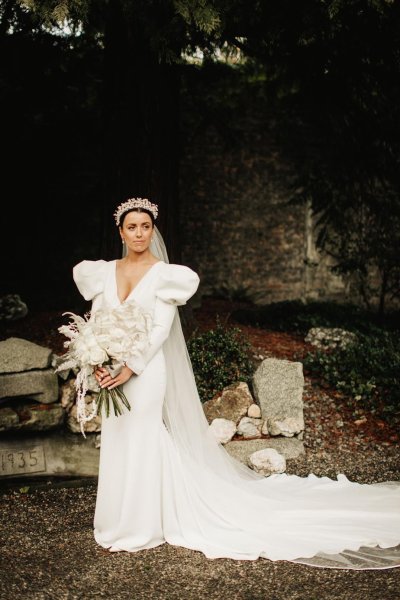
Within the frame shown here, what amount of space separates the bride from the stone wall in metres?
8.22

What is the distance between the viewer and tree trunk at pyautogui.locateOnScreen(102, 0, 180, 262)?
665 centimetres

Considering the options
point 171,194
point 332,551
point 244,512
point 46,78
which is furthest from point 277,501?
point 46,78

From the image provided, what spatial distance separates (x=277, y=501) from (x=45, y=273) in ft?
25.2

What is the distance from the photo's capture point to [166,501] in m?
4.15

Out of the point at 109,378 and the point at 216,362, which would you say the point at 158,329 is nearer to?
the point at 109,378

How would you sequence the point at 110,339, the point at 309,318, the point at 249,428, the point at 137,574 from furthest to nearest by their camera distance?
the point at 309,318, the point at 249,428, the point at 110,339, the point at 137,574

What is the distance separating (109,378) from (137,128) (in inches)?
138

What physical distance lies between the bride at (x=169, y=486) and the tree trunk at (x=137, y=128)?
8.34ft

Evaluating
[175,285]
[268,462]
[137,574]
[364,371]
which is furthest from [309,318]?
[137,574]

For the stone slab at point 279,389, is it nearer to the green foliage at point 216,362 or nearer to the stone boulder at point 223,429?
the green foliage at point 216,362

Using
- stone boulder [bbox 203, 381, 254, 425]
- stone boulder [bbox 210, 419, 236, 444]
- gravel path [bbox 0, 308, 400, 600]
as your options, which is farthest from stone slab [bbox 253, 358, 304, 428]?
gravel path [bbox 0, 308, 400, 600]

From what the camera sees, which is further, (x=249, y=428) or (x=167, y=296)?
(x=249, y=428)

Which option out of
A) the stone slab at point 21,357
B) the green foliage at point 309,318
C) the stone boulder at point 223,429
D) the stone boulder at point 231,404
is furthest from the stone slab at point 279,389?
the green foliage at point 309,318

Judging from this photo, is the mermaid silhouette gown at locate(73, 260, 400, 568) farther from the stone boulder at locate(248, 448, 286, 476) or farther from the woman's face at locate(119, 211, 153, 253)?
the stone boulder at locate(248, 448, 286, 476)
